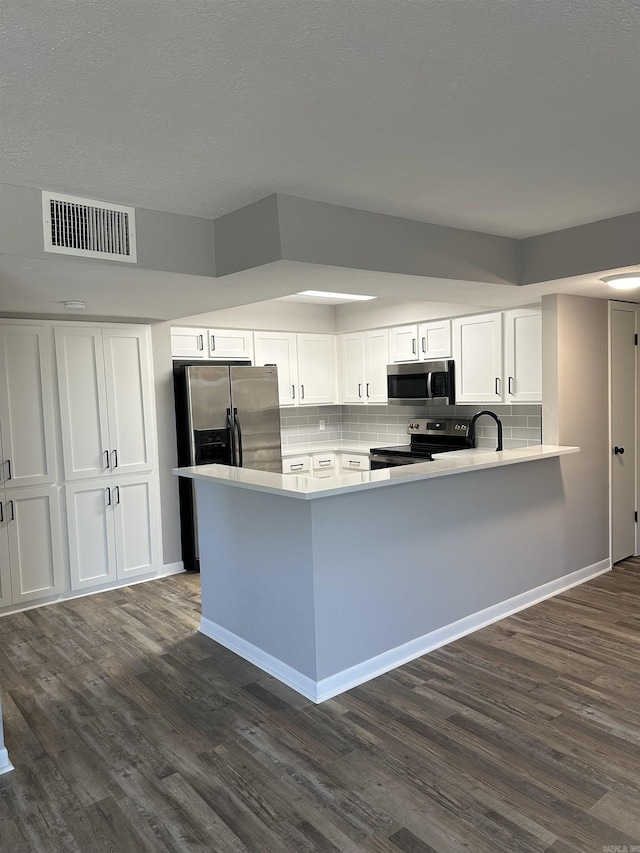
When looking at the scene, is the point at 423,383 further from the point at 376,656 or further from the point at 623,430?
the point at 376,656

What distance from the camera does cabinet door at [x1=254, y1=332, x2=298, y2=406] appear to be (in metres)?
5.67

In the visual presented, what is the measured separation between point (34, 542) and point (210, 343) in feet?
6.90

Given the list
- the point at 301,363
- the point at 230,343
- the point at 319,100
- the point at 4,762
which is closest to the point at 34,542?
the point at 4,762

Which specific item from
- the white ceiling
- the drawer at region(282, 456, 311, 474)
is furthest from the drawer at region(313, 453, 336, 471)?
the white ceiling

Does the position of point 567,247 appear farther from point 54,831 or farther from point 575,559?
point 54,831

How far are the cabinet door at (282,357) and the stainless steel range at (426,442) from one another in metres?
0.97

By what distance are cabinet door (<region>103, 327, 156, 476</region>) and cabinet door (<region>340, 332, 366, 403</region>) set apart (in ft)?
7.01

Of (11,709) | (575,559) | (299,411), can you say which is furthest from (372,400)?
(11,709)

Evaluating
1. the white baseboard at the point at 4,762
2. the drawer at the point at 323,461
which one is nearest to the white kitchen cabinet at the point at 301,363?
the drawer at the point at 323,461

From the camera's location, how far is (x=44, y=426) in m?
4.36

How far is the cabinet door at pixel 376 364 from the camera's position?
19.1 feet

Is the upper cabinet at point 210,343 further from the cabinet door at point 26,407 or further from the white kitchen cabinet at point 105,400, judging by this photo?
the cabinet door at point 26,407

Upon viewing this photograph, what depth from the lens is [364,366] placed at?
238 inches

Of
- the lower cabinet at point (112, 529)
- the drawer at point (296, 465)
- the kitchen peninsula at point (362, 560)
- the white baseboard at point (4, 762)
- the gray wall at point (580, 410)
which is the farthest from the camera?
the drawer at point (296, 465)
